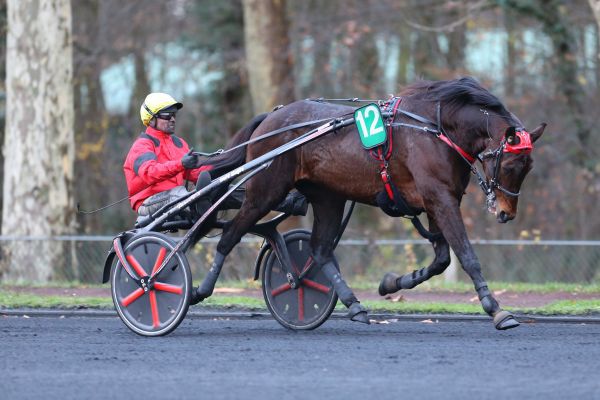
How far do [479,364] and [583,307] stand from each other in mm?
3700

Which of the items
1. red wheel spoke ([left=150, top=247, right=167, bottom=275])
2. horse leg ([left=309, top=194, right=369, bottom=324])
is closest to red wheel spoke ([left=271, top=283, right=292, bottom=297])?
horse leg ([left=309, top=194, right=369, bottom=324])

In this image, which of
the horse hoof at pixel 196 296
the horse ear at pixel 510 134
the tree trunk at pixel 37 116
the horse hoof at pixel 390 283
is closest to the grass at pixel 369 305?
the horse hoof at pixel 390 283

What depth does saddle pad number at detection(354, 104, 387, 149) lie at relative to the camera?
28.1 feet

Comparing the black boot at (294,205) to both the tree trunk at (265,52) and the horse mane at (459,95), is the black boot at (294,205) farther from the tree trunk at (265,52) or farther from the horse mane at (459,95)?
the tree trunk at (265,52)

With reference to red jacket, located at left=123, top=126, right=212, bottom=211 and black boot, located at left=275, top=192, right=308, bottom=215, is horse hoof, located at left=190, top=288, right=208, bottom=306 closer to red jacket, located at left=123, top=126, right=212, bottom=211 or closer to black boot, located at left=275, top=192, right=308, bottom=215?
red jacket, located at left=123, top=126, right=212, bottom=211

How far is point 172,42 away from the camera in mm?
26562

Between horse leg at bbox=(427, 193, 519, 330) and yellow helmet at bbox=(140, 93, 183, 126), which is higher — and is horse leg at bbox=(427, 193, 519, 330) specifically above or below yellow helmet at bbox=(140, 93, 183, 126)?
below

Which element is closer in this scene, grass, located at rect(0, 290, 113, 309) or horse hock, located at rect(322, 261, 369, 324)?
horse hock, located at rect(322, 261, 369, 324)

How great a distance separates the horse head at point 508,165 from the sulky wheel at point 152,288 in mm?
2285

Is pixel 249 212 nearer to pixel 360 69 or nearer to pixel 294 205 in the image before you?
pixel 294 205

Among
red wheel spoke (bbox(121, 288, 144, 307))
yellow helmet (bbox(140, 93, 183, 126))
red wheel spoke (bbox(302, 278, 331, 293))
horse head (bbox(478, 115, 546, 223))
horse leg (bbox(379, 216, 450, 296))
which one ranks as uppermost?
yellow helmet (bbox(140, 93, 183, 126))

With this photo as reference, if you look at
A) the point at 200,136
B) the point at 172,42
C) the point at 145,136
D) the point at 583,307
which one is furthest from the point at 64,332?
the point at 172,42

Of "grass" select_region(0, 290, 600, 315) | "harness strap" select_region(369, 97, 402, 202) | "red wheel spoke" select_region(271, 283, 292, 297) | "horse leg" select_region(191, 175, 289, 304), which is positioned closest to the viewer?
"harness strap" select_region(369, 97, 402, 202)

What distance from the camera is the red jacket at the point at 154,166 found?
8812 millimetres
